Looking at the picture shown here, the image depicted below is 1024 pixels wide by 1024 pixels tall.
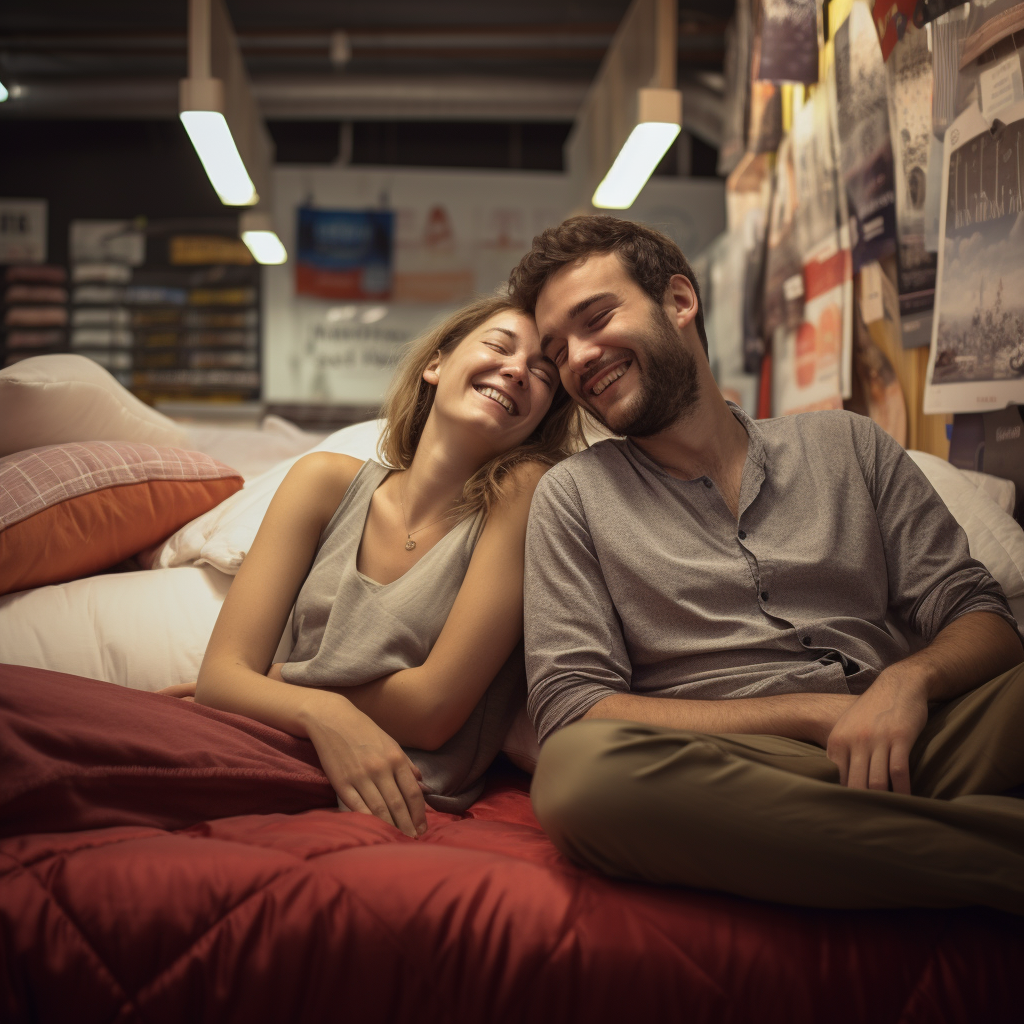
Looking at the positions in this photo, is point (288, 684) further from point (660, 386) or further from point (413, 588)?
point (660, 386)

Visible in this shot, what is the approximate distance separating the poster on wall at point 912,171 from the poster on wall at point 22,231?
520 centimetres

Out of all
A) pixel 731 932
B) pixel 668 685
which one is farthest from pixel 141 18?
pixel 731 932

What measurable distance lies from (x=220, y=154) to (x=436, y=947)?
10.3 ft

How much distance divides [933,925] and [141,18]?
5.41 meters

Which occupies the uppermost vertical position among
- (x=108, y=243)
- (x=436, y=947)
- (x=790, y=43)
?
(x=790, y=43)

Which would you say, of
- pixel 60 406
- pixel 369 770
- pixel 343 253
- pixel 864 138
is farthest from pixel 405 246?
pixel 369 770

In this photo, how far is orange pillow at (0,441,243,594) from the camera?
151cm

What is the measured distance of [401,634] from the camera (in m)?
1.32

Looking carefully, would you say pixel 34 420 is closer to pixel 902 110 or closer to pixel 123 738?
pixel 123 738

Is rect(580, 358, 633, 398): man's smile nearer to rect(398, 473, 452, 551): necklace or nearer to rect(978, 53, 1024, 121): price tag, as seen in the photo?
rect(398, 473, 452, 551): necklace

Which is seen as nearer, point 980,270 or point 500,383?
point 500,383

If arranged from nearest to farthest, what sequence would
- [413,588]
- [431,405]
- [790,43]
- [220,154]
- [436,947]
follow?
1. [436,947]
2. [413,588]
3. [431,405]
4. [790,43]
5. [220,154]

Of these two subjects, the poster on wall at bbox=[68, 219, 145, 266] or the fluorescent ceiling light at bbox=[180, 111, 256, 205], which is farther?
the poster on wall at bbox=[68, 219, 145, 266]

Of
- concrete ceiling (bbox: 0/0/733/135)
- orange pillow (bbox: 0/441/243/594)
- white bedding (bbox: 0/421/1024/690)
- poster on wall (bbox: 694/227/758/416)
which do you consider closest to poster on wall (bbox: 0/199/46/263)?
concrete ceiling (bbox: 0/0/733/135)
